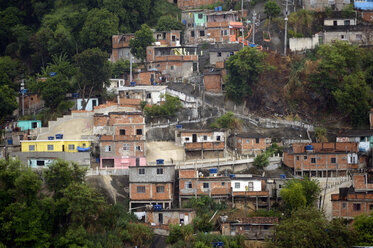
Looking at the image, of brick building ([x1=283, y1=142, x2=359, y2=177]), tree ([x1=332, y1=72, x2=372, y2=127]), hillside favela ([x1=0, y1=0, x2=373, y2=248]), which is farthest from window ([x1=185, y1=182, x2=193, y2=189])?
tree ([x1=332, y1=72, x2=372, y2=127])

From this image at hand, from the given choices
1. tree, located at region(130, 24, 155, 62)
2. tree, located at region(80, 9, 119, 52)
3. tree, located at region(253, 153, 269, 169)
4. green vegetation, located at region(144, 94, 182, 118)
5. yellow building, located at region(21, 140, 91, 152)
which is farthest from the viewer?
tree, located at region(80, 9, 119, 52)

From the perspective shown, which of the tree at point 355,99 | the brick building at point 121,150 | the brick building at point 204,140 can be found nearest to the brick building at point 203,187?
the brick building at point 121,150

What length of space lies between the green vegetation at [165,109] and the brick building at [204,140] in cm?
337

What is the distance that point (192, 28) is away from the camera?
102 meters

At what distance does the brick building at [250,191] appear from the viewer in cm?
7806

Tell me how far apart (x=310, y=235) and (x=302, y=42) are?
2902 cm

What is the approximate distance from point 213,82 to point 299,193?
19749 millimetres

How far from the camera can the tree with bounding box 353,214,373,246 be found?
69.8 m

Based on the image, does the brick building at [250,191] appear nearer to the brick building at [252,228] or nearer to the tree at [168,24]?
the brick building at [252,228]

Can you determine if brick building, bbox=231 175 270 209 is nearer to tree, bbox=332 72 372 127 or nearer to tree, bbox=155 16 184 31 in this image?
tree, bbox=332 72 372 127

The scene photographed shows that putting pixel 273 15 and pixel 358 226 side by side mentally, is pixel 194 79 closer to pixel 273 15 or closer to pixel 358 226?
pixel 273 15

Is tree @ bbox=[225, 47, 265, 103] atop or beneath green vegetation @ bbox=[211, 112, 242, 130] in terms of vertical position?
atop

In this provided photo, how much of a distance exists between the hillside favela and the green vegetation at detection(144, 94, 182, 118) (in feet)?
0.44

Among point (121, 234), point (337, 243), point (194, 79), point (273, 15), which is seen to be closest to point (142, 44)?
point (194, 79)
